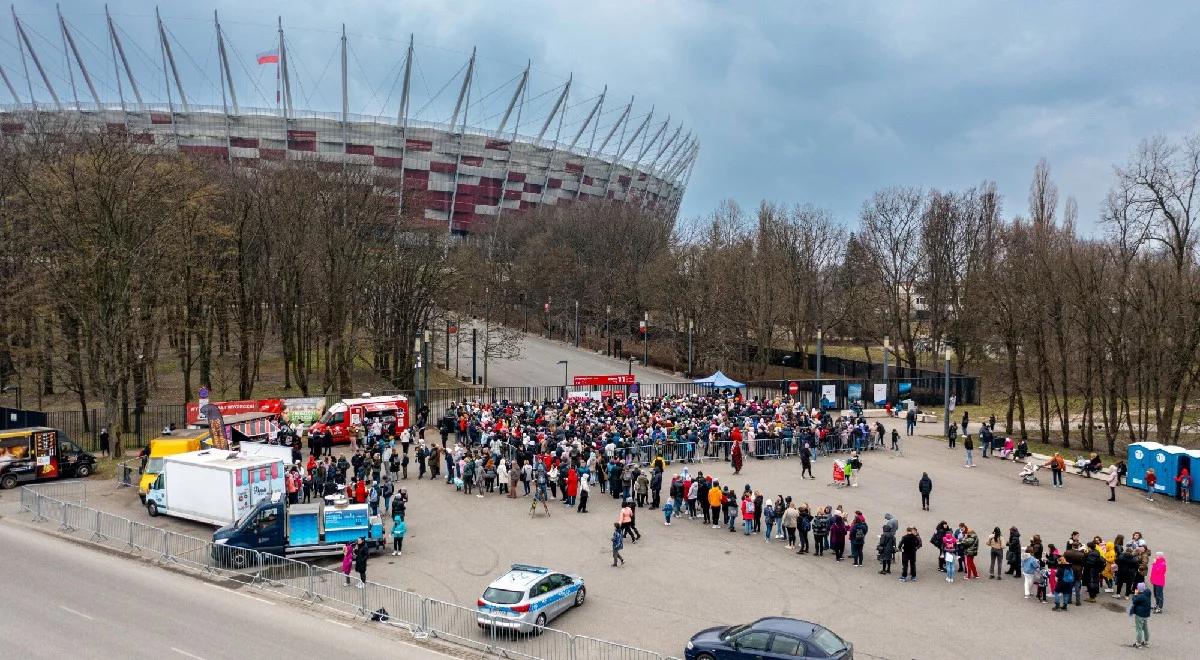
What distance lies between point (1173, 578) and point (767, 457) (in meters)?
15.4

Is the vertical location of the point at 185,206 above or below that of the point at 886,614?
above

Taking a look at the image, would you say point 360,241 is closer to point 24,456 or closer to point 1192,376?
point 24,456

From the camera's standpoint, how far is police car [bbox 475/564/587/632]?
15352 mm

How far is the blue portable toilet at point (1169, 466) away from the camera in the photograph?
90.5ft

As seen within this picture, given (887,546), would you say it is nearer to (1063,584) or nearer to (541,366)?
(1063,584)

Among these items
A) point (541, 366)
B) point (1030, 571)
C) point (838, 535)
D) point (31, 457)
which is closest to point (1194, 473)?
point (1030, 571)

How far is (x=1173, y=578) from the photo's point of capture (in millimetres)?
19453

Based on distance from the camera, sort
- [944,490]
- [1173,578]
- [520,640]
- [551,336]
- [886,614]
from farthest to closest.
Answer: [551,336] → [944,490] → [1173,578] → [886,614] → [520,640]

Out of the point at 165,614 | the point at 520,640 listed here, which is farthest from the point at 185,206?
the point at 520,640

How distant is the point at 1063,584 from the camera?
683 inches

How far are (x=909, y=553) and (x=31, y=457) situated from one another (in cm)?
Result: 2824

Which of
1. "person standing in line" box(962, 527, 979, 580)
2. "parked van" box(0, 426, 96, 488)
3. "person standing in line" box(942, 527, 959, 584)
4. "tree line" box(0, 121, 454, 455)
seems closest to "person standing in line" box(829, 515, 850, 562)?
"person standing in line" box(942, 527, 959, 584)

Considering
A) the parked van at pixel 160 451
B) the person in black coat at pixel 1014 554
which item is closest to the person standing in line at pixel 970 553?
the person in black coat at pixel 1014 554

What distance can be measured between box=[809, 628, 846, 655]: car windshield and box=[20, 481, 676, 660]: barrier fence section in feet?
8.12
